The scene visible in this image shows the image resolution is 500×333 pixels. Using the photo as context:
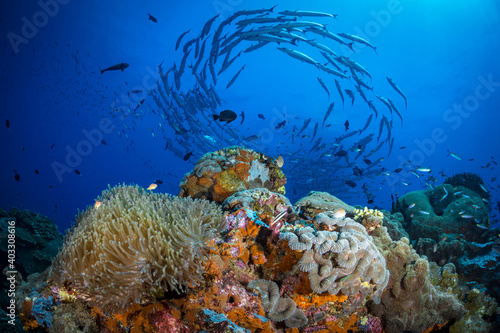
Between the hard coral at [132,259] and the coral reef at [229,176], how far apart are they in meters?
3.01

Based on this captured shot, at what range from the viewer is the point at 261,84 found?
5347cm

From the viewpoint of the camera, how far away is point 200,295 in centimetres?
264

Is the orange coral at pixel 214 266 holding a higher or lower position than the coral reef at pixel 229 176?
lower

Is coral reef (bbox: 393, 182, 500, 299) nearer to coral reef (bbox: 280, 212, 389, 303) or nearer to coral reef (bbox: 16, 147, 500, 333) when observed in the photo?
coral reef (bbox: 16, 147, 500, 333)

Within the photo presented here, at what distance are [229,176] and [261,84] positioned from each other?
51.0 m

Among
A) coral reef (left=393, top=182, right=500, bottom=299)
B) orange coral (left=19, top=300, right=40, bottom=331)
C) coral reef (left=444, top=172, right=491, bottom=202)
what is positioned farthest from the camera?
coral reef (left=444, top=172, right=491, bottom=202)

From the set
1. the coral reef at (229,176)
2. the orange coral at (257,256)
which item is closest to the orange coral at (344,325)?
the orange coral at (257,256)

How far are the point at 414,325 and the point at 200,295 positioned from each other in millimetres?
3356

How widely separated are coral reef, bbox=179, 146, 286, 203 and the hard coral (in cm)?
301

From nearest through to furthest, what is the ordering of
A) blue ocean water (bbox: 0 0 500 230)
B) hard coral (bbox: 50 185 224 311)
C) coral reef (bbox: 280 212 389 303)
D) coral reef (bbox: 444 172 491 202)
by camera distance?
hard coral (bbox: 50 185 224 311) < coral reef (bbox: 280 212 389 303) < coral reef (bbox: 444 172 491 202) < blue ocean water (bbox: 0 0 500 230)

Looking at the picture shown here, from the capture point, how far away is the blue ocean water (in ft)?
108

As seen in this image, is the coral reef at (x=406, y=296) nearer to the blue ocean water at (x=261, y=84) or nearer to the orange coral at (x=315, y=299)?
the orange coral at (x=315, y=299)

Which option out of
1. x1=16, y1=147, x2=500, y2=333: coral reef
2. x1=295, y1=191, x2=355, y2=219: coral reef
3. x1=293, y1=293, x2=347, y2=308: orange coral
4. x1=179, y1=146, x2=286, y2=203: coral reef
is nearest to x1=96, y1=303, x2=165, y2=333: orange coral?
x1=16, y1=147, x2=500, y2=333: coral reef

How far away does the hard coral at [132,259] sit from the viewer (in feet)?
8.41
